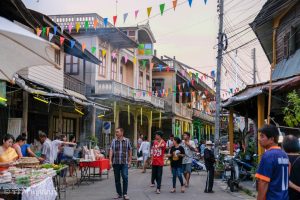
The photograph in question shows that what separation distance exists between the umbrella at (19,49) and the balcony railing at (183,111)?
121ft

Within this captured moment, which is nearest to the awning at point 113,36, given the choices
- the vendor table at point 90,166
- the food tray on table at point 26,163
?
the vendor table at point 90,166

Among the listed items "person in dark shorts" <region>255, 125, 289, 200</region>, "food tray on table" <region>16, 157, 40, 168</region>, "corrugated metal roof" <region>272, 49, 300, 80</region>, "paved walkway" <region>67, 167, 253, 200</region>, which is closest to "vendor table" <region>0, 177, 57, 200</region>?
"food tray on table" <region>16, 157, 40, 168</region>

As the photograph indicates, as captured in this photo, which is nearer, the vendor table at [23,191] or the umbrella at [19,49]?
the umbrella at [19,49]

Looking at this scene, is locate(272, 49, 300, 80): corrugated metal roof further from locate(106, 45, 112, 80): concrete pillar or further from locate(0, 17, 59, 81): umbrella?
locate(106, 45, 112, 80): concrete pillar

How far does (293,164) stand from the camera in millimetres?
6059

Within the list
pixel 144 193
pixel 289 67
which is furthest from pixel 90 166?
pixel 289 67

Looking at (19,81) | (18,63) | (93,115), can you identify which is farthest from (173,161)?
(93,115)

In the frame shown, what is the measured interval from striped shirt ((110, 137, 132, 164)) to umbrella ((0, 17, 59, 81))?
5073 mm

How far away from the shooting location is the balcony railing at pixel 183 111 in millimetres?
44531

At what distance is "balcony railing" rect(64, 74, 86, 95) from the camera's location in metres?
23.2

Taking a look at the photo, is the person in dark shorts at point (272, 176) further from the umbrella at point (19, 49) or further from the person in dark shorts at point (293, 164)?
the umbrella at point (19, 49)

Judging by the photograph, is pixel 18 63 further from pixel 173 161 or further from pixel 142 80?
pixel 142 80

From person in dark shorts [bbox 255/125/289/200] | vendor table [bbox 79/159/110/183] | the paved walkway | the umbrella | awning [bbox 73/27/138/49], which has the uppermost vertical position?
awning [bbox 73/27/138/49]

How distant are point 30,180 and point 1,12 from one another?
4.78 meters
